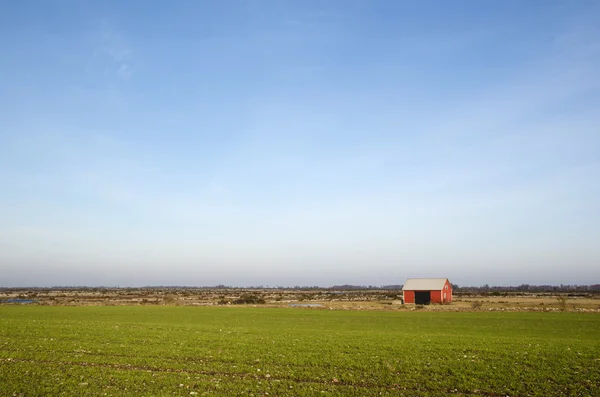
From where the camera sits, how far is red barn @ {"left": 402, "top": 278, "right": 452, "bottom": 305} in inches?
3654

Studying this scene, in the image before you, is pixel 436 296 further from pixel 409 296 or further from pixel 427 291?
pixel 409 296

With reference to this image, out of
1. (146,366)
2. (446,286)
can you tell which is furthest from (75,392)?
(446,286)

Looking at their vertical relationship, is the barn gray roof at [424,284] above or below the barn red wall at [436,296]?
above

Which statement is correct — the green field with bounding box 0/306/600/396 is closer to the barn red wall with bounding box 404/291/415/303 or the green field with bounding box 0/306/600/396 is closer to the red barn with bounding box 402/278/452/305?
the red barn with bounding box 402/278/452/305

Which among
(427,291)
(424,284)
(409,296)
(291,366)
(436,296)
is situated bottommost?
(409,296)

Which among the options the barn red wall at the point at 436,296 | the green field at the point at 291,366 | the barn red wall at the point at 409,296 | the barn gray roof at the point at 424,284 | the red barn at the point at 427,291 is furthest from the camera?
the barn red wall at the point at 409,296

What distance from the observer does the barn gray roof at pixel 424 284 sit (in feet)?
308

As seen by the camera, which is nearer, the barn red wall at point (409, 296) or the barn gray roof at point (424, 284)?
the barn gray roof at point (424, 284)

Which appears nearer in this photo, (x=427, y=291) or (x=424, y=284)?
(x=427, y=291)

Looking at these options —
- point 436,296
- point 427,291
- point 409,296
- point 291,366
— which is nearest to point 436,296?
point 436,296

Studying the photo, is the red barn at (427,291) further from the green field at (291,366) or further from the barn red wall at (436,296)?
the green field at (291,366)

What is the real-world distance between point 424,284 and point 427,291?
105 inches

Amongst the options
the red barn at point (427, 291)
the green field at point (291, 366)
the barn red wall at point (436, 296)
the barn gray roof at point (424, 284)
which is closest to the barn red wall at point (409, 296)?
the red barn at point (427, 291)

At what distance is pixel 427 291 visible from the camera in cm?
9350
